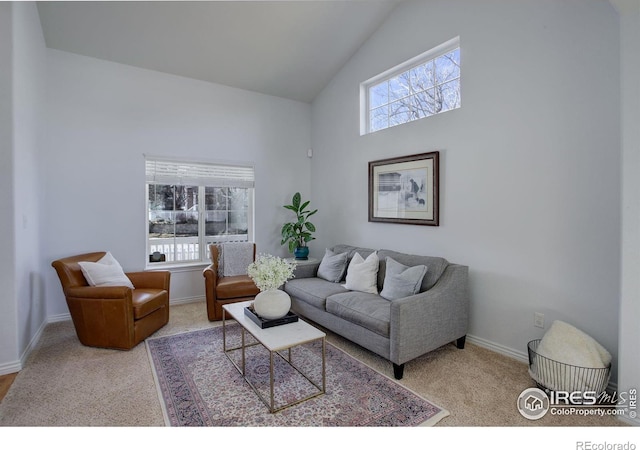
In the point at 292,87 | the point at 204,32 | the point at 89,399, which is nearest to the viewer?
the point at 89,399

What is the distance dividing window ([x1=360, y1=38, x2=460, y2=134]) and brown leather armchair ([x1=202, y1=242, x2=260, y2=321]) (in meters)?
2.53

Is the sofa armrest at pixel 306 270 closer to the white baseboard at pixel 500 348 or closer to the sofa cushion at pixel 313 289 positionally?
the sofa cushion at pixel 313 289

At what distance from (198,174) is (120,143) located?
3.26ft

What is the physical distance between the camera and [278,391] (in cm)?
234

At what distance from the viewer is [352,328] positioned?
2.92 metres

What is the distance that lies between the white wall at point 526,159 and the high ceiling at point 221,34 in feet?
2.53

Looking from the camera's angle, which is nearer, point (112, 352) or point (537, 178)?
point (537, 178)

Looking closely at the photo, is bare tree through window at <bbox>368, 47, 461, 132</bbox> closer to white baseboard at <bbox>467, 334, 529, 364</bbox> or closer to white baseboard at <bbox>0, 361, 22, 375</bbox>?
white baseboard at <bbox>467, 334, 529, 364</bbox>

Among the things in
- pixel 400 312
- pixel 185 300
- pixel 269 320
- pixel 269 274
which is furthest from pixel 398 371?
pixel 185 300

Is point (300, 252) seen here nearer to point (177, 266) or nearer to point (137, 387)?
point (177, 266)
